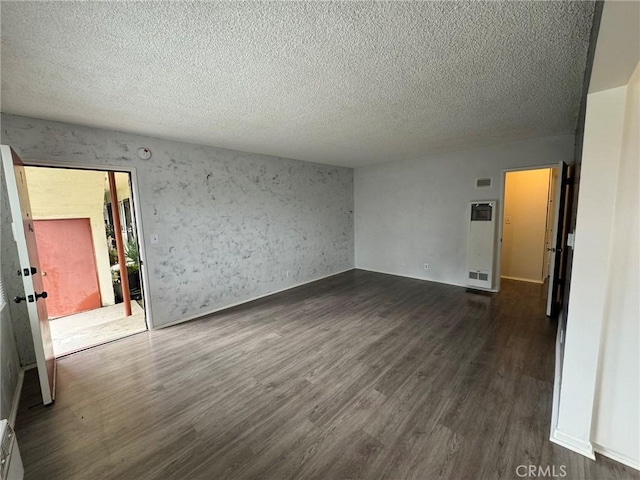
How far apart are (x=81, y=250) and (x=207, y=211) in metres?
3.18

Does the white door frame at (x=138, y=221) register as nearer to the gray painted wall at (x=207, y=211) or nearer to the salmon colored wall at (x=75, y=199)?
the gray painted wall at (x=207, y=211)

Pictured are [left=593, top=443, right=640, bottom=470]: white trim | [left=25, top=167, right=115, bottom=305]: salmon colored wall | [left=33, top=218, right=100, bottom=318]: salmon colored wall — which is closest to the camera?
[left=593, top=443, right=640, bottom=470]: white trim

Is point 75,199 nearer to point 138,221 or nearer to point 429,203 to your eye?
point 138,221

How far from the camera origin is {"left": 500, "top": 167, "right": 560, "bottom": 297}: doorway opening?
16.0ft

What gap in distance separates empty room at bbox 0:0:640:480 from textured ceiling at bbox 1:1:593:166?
0.02 m

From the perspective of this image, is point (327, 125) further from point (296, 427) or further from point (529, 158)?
point (529, 158)

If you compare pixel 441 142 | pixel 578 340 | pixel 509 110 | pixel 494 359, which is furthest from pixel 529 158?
pixel 578 340

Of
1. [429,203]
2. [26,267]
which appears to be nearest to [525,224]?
[429,203]

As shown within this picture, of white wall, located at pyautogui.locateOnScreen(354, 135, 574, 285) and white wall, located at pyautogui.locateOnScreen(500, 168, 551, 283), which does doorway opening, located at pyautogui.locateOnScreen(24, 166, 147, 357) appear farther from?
white wall, located at pyautogui.locateOnScreen(500, 168, 551, 283)

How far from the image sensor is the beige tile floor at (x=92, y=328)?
320 centimetres

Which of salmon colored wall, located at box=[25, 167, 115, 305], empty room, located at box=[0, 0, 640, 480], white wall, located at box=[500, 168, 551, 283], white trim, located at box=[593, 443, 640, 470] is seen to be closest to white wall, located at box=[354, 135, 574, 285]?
empty room, located at box=[0, 0, 640, 480]

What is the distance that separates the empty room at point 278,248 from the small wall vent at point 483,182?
33mm

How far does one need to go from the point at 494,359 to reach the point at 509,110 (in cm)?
251

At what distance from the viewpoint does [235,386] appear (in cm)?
230
